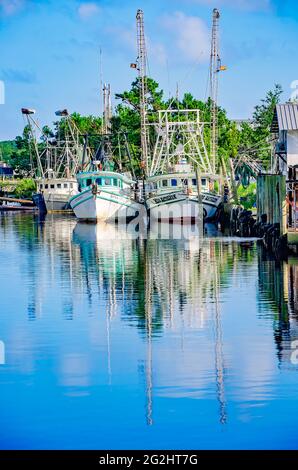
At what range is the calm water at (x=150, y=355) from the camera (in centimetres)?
2177

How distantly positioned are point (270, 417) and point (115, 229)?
62.8m

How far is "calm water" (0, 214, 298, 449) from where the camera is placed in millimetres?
21766

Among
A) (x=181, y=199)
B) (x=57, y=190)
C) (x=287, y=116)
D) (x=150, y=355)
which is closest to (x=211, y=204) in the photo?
(x=181, y=199)

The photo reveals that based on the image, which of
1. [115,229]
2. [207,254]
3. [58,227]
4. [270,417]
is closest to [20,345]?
[270,417]

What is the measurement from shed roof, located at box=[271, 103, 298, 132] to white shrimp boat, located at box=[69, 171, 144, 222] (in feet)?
120

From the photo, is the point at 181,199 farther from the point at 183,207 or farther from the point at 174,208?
the point at 174,208

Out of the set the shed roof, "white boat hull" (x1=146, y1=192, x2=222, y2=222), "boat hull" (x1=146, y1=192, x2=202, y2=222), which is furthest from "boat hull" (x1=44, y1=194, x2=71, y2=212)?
the shed roof

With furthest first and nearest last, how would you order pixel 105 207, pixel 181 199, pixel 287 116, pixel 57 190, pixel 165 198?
pixel 57 190
pixel 105 207
pixel 165 198
pixel 181 199
pixel 287 116

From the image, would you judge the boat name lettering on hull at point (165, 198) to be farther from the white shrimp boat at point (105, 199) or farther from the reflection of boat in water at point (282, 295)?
the reflection of boat in water at point (282, 295)

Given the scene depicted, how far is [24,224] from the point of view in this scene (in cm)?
Result: 9600

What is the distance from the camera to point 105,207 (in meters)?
94.1

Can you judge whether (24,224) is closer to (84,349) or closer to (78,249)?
(78,249)

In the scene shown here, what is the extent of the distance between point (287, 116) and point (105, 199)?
38.8 metres
